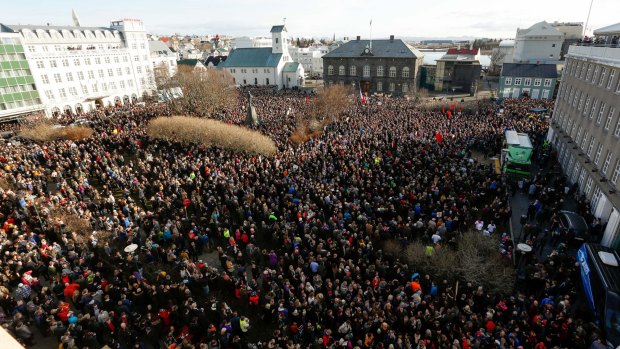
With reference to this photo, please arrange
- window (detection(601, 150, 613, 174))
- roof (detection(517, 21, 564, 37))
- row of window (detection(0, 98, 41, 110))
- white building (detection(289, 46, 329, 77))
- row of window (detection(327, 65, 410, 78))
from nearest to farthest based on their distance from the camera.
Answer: window (detection(601, 150, 613, 174)) < row of window (detection(0, 98, 41, 110)) < row of window (detection(327, 65, 410, 78)) < roof (detection(517, 21, 564, 37)) < white building (detection(289, 46, 329, 77))

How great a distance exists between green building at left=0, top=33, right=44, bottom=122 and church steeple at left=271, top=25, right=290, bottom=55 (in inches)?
1768

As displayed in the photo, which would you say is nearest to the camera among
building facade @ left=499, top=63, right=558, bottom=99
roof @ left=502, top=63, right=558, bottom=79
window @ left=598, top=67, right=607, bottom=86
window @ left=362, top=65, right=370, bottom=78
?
window @ left=598, top=67, right=607, bottom=86

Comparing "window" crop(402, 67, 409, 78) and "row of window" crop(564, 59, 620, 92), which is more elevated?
"row of window" crop(564, 59, 620, 92)

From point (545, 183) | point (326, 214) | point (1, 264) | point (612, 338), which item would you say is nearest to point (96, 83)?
point (1, 264)

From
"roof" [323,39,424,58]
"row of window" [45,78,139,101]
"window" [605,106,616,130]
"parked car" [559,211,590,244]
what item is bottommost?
"parked car" [559,211,590,244]

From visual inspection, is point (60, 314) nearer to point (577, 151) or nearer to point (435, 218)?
point (435, 218)

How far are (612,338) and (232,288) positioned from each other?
13.4 m

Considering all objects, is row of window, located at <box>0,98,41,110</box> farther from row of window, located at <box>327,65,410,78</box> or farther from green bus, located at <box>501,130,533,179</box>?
green bus, located at <box>501,130,533,179</box>

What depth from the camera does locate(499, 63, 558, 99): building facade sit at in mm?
52875

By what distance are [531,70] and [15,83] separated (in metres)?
73.4

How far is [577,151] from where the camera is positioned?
23.5 m

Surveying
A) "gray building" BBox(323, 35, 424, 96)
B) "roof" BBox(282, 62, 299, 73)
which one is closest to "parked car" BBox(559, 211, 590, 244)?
"gray building" BBox(323, 35, 424, 96)

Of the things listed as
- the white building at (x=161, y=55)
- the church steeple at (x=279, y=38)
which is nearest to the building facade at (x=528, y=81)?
the church steeple at (x=279, y=38)

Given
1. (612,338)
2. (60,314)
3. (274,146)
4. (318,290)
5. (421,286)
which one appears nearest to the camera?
(612,338)
